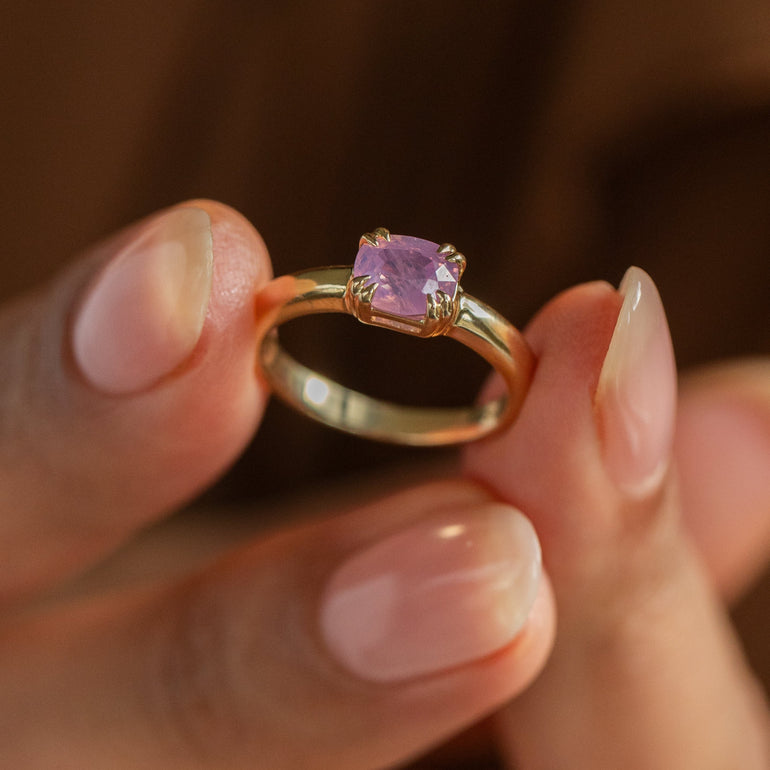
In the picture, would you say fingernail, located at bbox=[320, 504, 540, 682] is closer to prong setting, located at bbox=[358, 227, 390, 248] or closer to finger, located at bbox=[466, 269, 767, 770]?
finger, located at bbox=[466, 269, 767, 770]

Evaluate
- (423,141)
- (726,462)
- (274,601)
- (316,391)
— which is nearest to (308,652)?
(274,601)

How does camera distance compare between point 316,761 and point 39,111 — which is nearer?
point 316,761

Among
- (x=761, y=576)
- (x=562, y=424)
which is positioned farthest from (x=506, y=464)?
(x=761, y=576)

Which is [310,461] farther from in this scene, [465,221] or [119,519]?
[119,519]

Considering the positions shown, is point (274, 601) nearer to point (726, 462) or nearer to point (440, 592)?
point (440, 592)

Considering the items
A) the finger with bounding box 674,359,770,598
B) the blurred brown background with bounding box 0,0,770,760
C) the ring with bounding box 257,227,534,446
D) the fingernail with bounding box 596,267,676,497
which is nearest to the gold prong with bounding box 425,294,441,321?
the ring with bounding box 257,227,534,446

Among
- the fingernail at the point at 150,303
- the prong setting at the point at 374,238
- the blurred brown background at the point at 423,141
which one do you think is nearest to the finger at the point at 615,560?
the prong setting at the point at 374,238
